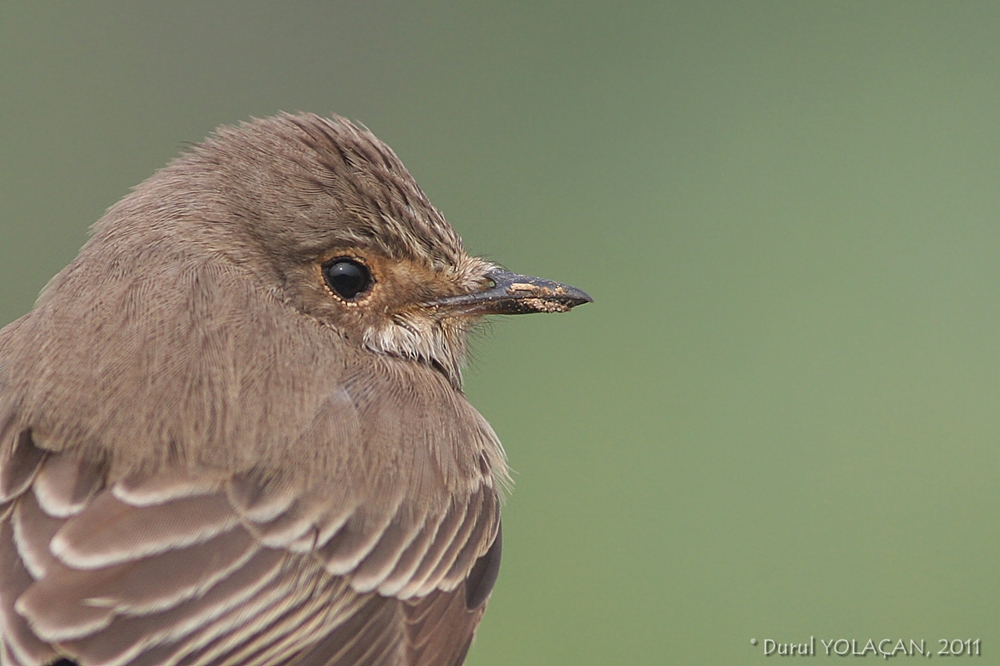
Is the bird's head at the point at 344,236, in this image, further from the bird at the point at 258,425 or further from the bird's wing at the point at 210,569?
the bird's wing at the point at 210,569

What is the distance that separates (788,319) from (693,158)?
1.62m

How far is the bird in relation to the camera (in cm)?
426

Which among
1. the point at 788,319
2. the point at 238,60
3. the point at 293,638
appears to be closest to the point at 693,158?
the point at 788,319

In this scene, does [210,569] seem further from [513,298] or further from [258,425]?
[513,298]

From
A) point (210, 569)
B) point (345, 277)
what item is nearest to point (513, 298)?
point (345, 277)

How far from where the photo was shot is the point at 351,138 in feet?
17.1

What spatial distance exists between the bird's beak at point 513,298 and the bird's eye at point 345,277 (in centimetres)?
30

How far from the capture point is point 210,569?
4316mm

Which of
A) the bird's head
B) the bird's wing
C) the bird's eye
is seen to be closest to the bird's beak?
the bird's head

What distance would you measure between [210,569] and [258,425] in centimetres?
47

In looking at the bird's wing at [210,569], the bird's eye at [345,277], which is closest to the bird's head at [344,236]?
the bird's eye at [345,277]

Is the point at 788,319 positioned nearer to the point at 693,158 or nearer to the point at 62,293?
the point at 693,158

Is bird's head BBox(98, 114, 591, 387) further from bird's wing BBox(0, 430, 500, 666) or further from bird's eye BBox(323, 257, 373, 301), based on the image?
bird's wing BBox(0, 430, 500, 666)

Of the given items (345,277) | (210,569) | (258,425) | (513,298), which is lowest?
(210,569)
